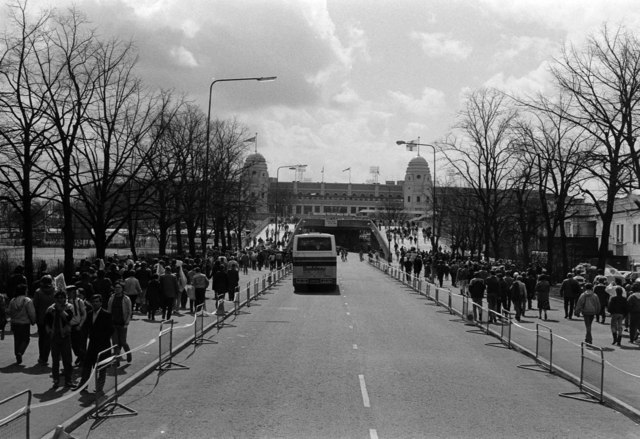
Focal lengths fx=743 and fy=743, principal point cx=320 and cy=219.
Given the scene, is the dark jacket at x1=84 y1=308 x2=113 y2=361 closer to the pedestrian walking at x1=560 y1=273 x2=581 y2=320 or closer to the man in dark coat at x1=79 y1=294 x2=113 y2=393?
the man in dark coat at x1=79 y1=294 x2=113 y2=393

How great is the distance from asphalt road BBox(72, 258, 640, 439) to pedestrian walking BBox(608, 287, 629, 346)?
10.3 ft

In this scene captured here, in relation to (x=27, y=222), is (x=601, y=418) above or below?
below

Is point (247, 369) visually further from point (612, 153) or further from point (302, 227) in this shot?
point (302, 227)

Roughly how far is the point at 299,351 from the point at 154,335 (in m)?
3.95

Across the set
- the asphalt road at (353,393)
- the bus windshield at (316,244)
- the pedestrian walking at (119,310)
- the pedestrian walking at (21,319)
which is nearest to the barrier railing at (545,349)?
the asphalt road at (353,393)

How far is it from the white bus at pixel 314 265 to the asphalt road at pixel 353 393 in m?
15.4

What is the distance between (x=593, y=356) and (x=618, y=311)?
20.1 ft

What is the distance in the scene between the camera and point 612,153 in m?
29.2

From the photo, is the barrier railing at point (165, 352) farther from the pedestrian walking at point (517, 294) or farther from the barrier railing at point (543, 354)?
the pedestrian walking at point (517, 294)

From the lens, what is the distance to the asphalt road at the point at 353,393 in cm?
970

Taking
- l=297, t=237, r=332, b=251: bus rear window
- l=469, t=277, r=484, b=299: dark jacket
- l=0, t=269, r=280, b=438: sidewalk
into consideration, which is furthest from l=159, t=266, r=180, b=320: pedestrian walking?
l=297, t=237, r=332, b=251: bus rear window

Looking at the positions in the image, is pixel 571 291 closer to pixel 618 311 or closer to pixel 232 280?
pixel 618 311

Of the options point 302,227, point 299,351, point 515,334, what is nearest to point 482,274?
point 515,334

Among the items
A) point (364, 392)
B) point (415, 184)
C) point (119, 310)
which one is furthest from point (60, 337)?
point (415, 184)
